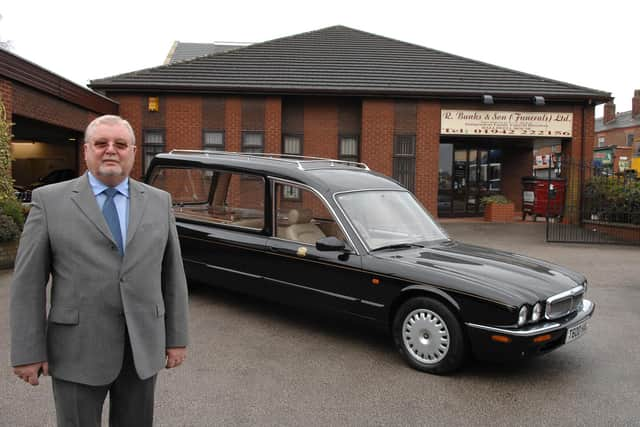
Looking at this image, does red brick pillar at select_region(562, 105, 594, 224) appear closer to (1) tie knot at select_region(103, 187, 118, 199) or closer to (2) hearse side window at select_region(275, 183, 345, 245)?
(2) hearse side window at select_region(275, 183, 345, 245)

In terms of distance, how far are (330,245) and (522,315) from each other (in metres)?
1.73

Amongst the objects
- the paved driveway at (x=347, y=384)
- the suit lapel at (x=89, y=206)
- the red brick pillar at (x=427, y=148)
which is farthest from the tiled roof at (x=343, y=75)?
the suit lapel at (x=89, y=206)

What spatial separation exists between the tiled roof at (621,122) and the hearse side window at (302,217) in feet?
185

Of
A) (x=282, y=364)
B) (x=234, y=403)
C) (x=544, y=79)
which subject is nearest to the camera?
(x=234, y=403)

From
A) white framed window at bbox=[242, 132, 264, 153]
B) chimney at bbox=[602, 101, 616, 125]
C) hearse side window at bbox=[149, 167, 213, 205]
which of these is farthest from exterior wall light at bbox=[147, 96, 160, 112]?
chimney at bbox=[602, 101, 616, 125]

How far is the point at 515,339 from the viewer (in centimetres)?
418

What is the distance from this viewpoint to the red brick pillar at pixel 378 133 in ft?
57.5

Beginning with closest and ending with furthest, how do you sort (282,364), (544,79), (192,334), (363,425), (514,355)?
(363,425), (514,355), (282,364), (192,334), (544,79)

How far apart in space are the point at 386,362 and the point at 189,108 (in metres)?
14.1

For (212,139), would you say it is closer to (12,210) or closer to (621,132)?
(12,210)

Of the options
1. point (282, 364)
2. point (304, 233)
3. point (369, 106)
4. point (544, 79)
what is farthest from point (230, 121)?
point (282, 364)

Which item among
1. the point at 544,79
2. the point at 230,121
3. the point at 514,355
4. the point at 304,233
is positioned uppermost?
the point at 544,79

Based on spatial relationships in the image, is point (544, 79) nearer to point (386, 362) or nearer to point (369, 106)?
point (369, 106)

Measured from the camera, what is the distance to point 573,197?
17.6 m
